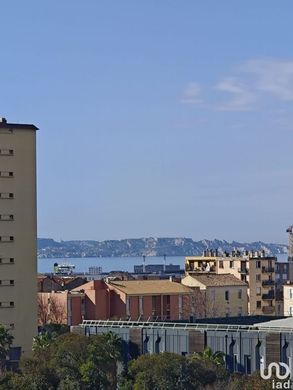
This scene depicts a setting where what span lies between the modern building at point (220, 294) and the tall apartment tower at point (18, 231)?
113 ft

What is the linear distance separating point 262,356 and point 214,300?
53.4 m

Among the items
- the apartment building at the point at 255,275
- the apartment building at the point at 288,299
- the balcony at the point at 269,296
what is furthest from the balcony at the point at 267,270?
the apartment building at the point at 288,299

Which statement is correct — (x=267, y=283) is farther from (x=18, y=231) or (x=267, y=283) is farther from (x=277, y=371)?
(x=277, y=371)

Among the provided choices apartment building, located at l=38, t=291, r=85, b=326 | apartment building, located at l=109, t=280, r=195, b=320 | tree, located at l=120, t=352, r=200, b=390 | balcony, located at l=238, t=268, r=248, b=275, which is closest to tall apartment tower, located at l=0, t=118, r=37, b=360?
tree, located at l=120, t=352, r=200, b=390

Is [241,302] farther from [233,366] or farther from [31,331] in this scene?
[233,366]

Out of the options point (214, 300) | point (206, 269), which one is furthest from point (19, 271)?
point (206, 269)

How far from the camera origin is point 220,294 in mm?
112188

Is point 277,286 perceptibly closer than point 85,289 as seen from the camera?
No

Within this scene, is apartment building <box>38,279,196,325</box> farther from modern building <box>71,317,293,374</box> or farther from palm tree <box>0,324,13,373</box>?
modern building <box>71,317,293,374</box>

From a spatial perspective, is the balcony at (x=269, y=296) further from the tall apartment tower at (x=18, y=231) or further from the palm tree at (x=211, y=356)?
the palm tree at (x=211, y=356)

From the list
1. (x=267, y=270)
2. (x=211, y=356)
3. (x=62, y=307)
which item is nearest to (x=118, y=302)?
(x=62, y=307)

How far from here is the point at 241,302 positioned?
375 feet

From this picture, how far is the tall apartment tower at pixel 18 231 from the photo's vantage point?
7556 cm

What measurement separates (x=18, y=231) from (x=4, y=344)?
9645mm
